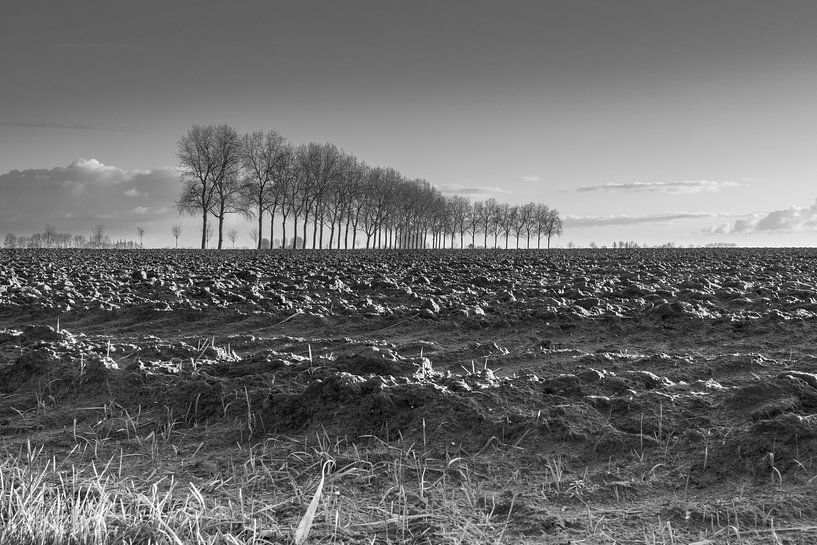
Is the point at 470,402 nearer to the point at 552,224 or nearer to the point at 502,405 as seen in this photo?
the point at 502,405

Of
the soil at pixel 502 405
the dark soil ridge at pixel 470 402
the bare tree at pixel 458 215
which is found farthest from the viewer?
the bare tree at pixel 458 215

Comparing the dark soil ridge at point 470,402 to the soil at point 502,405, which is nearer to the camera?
the soil at point 502,405

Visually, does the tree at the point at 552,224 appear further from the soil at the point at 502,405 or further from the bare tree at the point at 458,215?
the soil at the point at 502,405

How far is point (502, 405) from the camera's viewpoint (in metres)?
4.98

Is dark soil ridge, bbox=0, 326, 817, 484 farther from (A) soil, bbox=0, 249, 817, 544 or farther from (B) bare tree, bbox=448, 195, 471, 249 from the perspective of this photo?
(B) bare tree, bbox=448, 195, 471, 249

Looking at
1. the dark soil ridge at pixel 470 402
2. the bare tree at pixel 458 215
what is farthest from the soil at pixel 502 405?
the bare tree at pixel 458 215

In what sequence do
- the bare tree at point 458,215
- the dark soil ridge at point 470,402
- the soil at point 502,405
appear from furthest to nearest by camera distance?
the bare tree at point 458,215 < the dark soil ridge at point 470,402 < the soil at point 502,405

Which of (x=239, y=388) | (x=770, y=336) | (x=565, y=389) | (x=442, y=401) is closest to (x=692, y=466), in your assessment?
(x=565, y=389)

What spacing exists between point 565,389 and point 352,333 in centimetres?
418

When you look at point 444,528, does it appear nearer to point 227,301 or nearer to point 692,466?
point 692,466

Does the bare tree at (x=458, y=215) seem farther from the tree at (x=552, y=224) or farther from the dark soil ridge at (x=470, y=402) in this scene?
the dark soil ridge at (x=470, y=402)

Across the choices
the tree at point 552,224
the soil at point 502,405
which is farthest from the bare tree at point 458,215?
the soil at point 502,405

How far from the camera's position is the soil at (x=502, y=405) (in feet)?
11.5

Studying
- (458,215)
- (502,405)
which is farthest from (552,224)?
(502,405)
